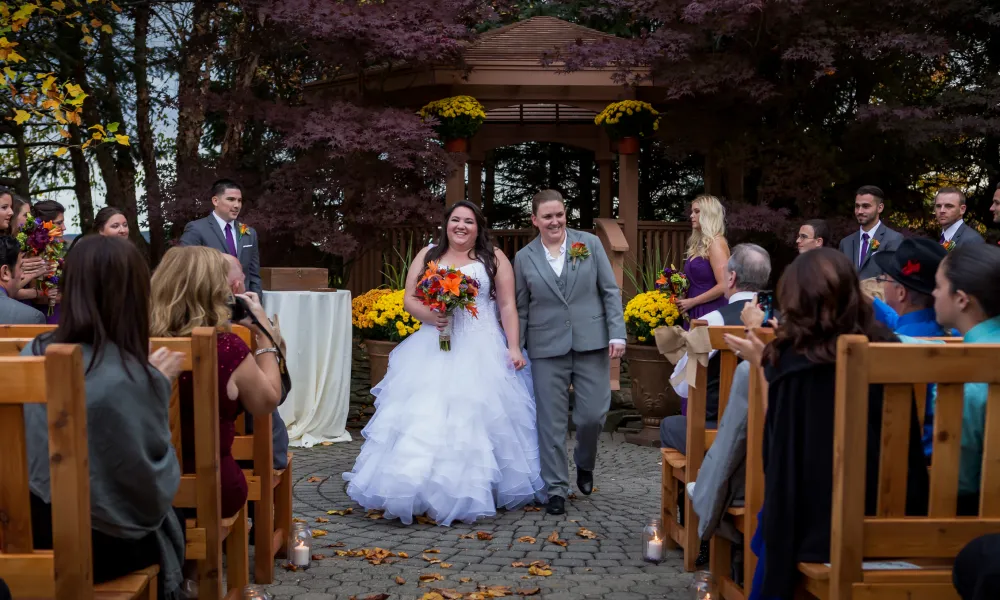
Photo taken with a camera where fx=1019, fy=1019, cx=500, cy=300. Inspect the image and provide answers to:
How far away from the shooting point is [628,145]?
12359 mm

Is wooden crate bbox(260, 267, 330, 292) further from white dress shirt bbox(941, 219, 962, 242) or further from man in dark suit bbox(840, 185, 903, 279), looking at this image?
white dress shirt bbox(941, 219, 962, 242)

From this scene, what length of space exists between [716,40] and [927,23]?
2111 mm

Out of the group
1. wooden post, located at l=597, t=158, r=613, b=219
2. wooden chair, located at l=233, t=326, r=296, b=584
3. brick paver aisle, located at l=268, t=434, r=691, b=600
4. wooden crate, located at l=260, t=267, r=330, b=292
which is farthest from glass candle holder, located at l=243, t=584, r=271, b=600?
wooden post, located at l=597, t=158, r=613, b=219

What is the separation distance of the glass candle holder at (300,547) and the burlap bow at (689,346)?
1.89 meters

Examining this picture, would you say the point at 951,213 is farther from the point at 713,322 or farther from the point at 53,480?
the point at 53,480

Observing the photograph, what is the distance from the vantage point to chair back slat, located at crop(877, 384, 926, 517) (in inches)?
111

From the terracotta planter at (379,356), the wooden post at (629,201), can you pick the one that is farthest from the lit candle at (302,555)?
the wooden post at (629,201)

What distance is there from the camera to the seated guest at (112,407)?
283cm

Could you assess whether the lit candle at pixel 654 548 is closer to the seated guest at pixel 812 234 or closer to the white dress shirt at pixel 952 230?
the seated guest at pixel 812 234

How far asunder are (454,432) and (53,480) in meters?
3.39

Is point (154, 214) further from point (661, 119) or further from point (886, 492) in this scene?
point (886, 492)

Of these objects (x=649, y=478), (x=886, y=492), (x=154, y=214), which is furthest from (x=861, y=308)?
(x=154, y=214)

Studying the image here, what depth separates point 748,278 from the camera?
4977 millimetres

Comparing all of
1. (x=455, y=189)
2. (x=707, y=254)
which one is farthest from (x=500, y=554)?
(x=455, y=189)
